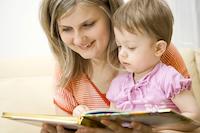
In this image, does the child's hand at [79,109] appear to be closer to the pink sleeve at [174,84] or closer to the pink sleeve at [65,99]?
the pink sleeve at [65,99]

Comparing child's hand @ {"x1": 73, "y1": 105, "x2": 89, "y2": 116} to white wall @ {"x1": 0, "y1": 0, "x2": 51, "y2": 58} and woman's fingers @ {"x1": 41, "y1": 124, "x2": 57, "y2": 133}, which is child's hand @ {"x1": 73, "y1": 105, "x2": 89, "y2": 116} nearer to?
woman's fingers @ {"x1": 41, "y1": 124, "x2": 57, "y2": 133}

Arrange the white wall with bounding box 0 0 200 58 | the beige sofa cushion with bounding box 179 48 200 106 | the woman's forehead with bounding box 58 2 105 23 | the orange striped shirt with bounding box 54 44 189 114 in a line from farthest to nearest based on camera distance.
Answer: the white wall with bounding box 0 0 200 58
the beige sofa cushion with bounding box 179 48 200 106
the orange striped shirt with bounding box 54 44 189 114
the woman's forehead with bounding box 58 2 105 23

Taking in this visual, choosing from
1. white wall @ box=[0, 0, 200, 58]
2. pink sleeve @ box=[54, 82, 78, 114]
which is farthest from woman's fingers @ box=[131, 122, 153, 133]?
white wall @ box=[0, 0, 200, 58]

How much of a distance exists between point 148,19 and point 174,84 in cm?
21

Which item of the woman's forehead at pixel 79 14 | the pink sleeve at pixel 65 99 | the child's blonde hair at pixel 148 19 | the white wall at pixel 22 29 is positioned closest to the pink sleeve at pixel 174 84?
the child's blonde hair at pixel 148 19

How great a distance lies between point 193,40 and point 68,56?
1.12 m

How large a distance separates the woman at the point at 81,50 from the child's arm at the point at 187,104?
152mm

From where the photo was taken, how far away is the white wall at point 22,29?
2.36m

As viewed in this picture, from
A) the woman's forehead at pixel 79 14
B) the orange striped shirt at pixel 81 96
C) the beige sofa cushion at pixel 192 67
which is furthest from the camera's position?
the beige sofa cushion at pixel 192 67

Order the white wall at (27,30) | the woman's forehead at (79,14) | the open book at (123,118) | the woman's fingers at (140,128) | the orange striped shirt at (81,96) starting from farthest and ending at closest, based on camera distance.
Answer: the white wall at (27,30)
the orange striped shirt at (81,96)
the woman's forehead at (79,14)
the woman's fingers at (140,128)
the open book at (123,118)

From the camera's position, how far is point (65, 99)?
1465 millimetres

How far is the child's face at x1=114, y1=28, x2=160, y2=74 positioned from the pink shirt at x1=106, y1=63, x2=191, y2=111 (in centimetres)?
4

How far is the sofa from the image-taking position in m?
1.56

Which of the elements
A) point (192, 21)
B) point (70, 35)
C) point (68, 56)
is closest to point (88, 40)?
point (70, 35)
